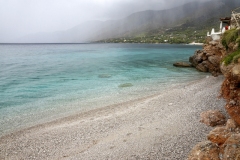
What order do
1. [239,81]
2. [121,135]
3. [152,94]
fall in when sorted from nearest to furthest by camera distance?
[239,81] < [121,135] < [152,94]

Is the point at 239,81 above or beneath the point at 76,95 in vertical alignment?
above

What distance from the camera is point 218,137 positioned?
940 centimetres

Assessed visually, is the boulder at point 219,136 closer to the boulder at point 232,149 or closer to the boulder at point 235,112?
the boulder at point 232,149

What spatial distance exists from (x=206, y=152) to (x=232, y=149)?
3.86 ft

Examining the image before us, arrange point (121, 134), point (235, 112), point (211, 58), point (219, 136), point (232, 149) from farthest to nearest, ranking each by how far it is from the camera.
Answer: point (211, 58) < point (121, 134) < point (235, 112) < point (219, 136) < point (232, 149)

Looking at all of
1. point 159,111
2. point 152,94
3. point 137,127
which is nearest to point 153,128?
point 137,127

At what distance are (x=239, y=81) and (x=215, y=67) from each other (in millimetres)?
30658

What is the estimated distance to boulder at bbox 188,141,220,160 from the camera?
299 inches

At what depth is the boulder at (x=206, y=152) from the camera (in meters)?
7.58

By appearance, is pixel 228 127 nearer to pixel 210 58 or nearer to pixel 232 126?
pixel 232 126

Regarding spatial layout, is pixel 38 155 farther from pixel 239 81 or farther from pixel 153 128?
pixel 239 81

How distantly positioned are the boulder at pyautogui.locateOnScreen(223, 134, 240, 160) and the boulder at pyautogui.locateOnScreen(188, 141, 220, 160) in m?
0.48

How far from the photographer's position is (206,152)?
7816 mm

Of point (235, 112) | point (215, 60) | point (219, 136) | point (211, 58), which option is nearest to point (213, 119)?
point (235, 112)
